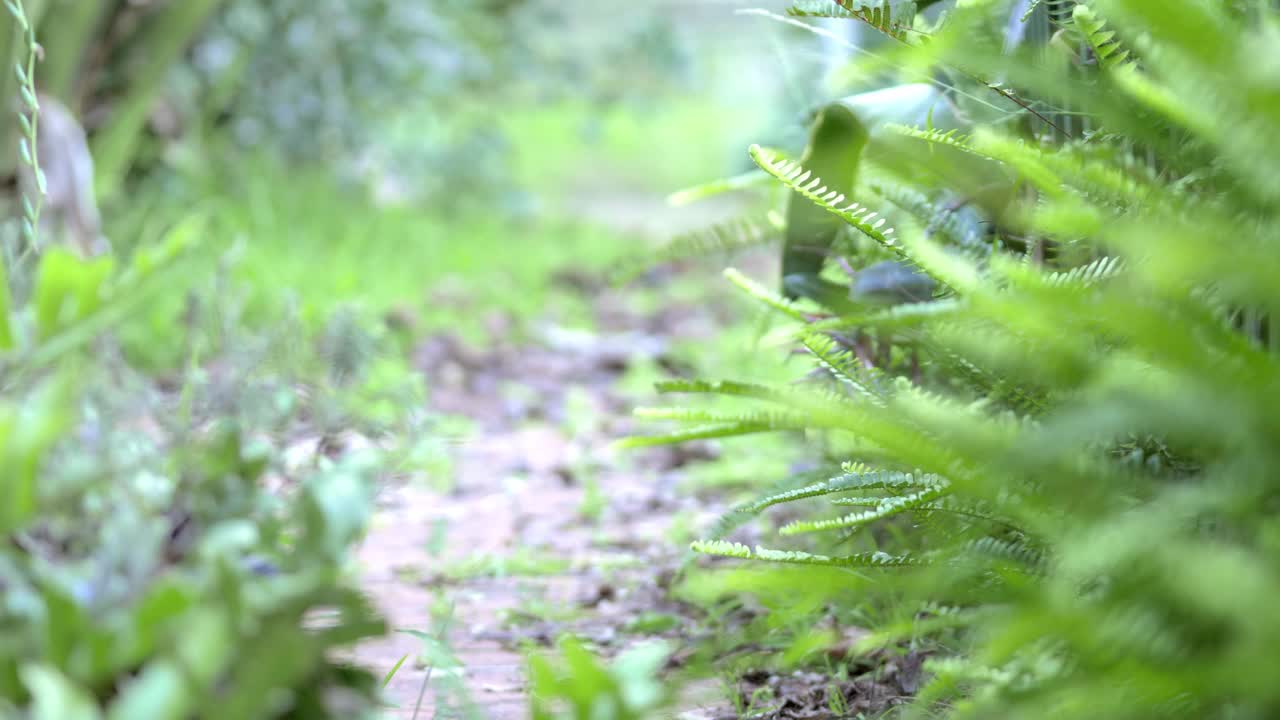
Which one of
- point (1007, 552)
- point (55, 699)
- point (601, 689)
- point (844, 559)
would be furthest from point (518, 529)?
point (55, 699)

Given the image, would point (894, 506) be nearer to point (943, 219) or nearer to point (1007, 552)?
point (1007, 552)

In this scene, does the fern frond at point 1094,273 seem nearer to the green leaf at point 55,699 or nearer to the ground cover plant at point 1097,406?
the ground cover plant at point 1097,406

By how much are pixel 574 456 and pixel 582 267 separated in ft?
7.58

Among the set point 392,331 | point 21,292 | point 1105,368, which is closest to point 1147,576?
point 1105,368

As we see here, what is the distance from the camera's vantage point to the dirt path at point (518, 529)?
67.0 inches

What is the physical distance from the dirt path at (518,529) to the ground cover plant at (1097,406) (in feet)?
1.23

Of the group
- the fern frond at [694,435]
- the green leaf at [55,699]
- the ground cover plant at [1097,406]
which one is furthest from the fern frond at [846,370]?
the green leaf at [55,699]

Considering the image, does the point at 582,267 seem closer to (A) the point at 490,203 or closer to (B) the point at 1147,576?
(A) the point at 490,203

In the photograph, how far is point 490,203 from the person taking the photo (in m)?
5.91

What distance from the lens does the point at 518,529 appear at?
93.4 inches

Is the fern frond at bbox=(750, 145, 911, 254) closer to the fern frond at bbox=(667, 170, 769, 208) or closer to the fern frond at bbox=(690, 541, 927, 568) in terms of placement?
the fern frond at bbox=(690, 541, 927, 568)

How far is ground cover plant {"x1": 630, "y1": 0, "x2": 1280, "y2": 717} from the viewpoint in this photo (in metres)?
0.76

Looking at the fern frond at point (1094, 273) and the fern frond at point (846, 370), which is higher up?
the fern frond at point (1094, 273)

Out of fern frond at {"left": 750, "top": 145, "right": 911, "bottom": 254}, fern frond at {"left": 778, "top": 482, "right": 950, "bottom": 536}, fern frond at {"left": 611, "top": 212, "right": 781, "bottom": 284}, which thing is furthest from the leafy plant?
fern frond at {"left": 611, "top": 212, "right": 781, "bottom": 284}
